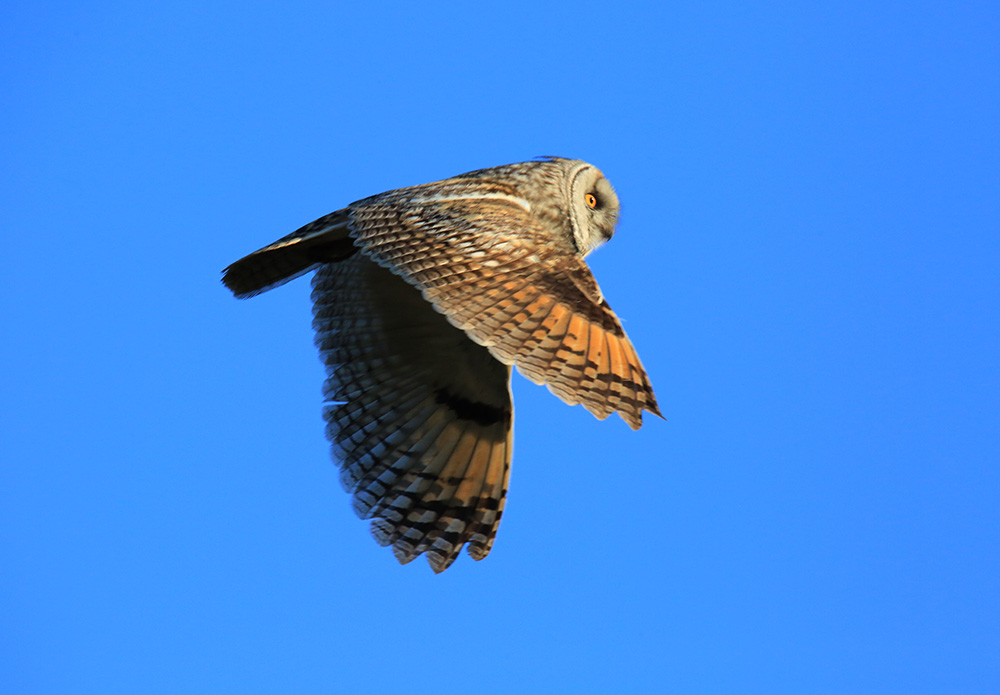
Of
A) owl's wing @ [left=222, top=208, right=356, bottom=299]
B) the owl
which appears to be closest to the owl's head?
the owl

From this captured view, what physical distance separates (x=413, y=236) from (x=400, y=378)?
4.41ft

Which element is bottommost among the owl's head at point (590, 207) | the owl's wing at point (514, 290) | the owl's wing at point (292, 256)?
the owl's wing at point (514, 290)

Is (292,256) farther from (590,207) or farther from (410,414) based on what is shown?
(590,207)

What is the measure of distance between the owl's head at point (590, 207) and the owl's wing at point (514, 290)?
62 centimetres

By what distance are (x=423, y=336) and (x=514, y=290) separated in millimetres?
1585

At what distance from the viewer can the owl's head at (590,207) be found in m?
5.59

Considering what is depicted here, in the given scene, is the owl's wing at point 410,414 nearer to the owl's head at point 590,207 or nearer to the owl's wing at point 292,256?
the owl's wing at point 292,256

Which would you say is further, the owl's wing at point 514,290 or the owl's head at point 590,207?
the owl's head at point 590,207

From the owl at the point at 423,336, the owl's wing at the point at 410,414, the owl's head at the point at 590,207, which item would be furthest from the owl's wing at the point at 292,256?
the owl's head at the point at 590,207

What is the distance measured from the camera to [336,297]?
5.80 meters

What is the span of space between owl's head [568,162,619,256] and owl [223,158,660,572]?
0.01m

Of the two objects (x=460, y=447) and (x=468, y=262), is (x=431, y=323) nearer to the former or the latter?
(x=460, y=447)

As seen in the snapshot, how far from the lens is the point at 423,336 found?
5770 mm

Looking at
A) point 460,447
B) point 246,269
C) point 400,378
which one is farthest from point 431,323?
point 246,269
